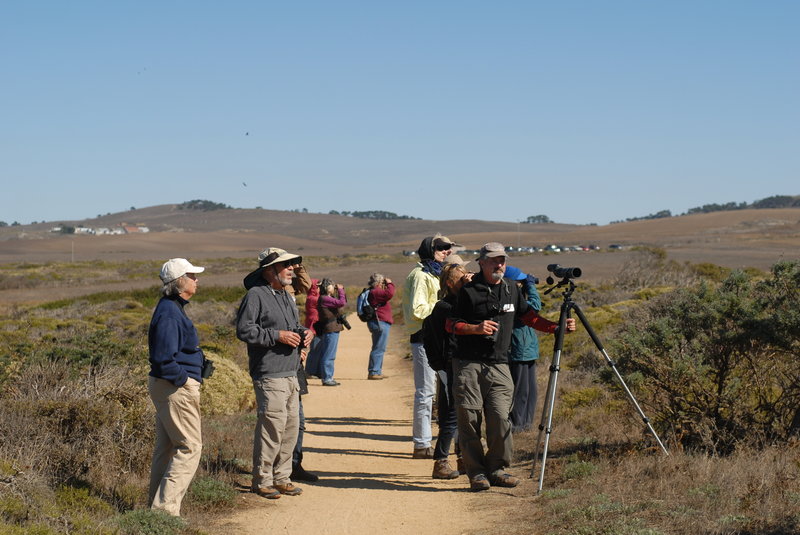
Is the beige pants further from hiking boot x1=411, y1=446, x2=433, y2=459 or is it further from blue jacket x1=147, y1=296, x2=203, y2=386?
hiking boot x1=411, y1=446, x2=433, y2=459

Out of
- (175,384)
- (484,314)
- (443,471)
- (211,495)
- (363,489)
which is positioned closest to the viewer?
(175,384)

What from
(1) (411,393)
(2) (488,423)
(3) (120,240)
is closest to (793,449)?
(2) (488,423)

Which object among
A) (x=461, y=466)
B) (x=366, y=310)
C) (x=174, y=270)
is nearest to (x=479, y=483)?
(x=461, y=466)

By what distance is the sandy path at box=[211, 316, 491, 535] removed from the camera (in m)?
Result: 6.90

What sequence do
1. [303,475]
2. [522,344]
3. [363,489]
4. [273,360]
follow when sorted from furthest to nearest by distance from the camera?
[522,344] → [303,475] → [363,489] → [273,360]

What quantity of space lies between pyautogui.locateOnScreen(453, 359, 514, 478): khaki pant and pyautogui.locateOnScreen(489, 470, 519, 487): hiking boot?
0.12 metres

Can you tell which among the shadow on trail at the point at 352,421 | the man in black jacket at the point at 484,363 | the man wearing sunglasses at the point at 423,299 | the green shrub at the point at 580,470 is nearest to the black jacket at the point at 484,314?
the man in black jacket at the point at 484,363

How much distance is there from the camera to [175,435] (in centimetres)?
643

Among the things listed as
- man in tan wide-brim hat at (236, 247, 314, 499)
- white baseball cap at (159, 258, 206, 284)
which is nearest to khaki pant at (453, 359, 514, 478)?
man in tan wide-brim hat at (236, 247, 314, 499)

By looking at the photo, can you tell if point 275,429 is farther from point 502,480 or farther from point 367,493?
point 502,480

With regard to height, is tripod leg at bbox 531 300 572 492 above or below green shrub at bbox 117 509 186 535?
above

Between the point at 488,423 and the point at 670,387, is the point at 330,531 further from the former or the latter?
the point at 670,387

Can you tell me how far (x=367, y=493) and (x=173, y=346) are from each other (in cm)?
249

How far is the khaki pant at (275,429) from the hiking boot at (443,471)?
1343 mm
